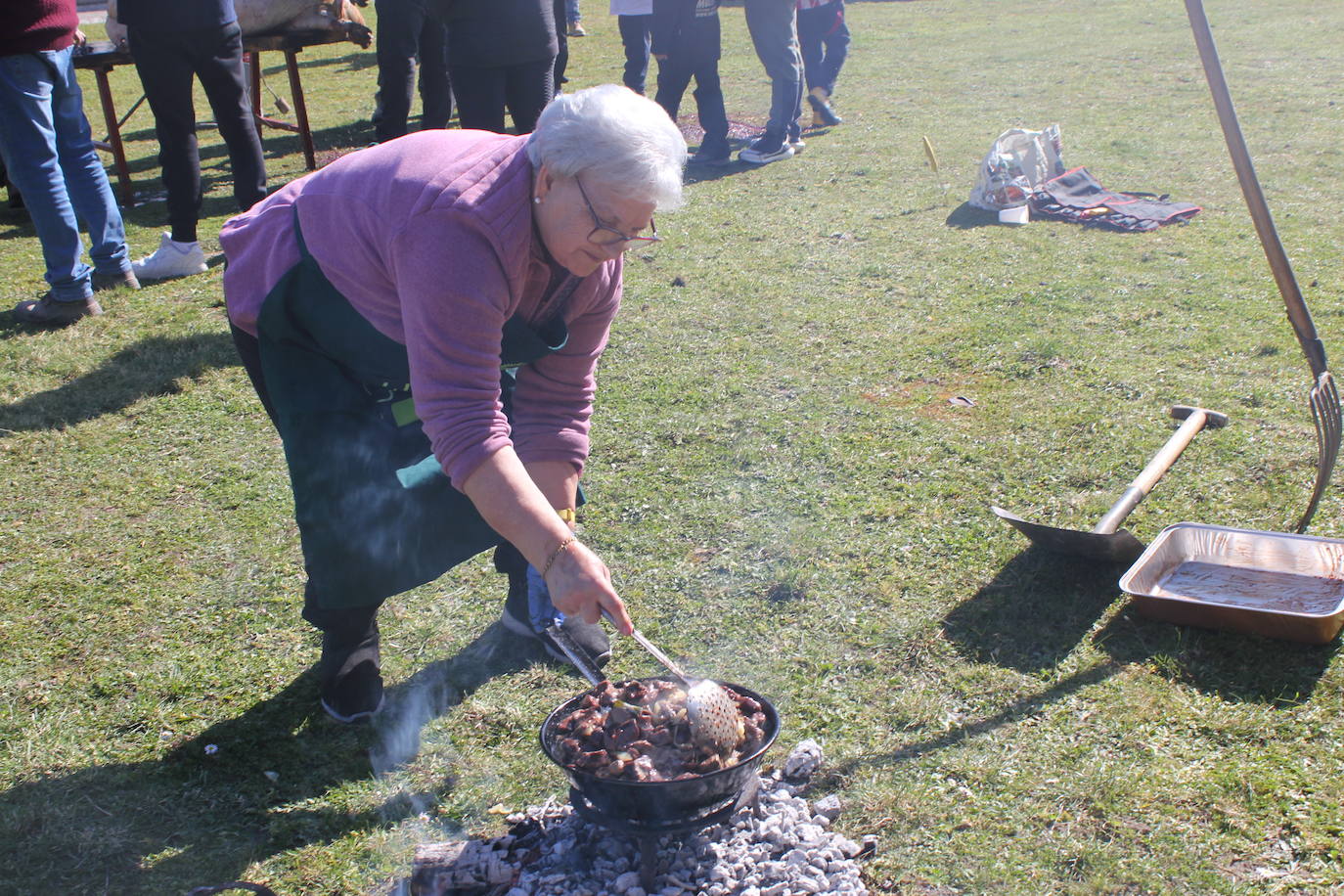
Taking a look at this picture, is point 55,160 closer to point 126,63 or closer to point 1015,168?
point 126,63

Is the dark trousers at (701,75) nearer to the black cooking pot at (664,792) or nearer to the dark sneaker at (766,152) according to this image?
the dark sneaker at (766,152)

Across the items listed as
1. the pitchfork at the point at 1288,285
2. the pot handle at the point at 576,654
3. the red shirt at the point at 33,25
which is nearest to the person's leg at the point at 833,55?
the red shirt at the point at 33,25

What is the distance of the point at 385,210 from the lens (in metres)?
2.24

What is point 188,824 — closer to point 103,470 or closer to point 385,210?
point 385,210

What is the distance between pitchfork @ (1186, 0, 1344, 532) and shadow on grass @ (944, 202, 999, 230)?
374cm

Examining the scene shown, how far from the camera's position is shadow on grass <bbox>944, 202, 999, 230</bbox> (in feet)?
23.1

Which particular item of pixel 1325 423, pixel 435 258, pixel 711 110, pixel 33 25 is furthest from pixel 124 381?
pixel 711 110

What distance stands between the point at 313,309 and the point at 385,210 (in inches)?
Answer: 14.1

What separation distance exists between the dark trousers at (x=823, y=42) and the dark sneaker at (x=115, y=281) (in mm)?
5760

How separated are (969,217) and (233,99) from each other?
459 cm

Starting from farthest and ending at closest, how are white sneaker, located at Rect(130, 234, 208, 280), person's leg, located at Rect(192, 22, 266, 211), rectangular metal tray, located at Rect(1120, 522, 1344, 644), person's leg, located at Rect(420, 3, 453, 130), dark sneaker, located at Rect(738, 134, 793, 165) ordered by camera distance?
dark sneaker, located at Rect(738, 134, 793, 165) < person's leg, located at Rect(420, 3, 453, 130) < white sneaker, located at Rect(130, 234, 208, 280) < person's leg, located at Rect(192, 22, 266, 211) < rectangular metal tray, located at Rect(1120, 522, 1344, 644)

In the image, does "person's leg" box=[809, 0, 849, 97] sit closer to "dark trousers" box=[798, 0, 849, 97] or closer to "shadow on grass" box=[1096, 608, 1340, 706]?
"dark trousers" box=[798, 0, 849, 97]

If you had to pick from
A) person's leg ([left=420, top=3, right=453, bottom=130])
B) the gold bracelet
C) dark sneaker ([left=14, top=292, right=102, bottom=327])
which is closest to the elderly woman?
the gold bracelet

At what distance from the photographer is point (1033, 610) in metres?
3.22
